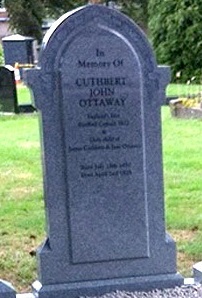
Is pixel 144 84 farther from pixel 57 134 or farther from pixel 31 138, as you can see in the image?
pixel 31 138

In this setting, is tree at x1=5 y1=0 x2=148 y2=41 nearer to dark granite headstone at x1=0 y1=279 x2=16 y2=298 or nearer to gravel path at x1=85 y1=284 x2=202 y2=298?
gravel path at x1=85 y1=284 x2=202 y2=298

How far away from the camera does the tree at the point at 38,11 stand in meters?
37.7

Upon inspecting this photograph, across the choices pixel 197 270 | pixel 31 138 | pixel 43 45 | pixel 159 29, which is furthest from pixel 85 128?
pixel 159 29

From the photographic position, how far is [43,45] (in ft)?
18.0

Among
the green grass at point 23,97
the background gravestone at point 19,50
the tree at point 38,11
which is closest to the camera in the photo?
the green grass at point 23,97

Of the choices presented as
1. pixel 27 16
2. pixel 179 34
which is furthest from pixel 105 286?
pixel 27 16

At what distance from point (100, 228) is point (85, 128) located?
2.06 ft

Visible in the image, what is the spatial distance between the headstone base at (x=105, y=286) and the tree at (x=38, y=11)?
3098 centimetres

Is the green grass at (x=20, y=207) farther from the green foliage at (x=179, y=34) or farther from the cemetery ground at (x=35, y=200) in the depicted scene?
the green foliage at (x=179, y=34)

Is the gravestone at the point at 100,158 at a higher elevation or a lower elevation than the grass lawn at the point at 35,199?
higher

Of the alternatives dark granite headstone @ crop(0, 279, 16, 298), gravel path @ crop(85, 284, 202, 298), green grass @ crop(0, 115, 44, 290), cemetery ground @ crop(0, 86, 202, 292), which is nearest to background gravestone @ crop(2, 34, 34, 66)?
cemetery ground @ crop(0, 86, 202, 292)

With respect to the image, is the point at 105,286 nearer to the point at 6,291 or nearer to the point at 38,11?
the point at 6,291

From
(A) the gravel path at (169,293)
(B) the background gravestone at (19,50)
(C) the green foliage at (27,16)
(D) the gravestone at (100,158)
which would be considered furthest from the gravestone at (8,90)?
(C) the green foliage at (27,16)

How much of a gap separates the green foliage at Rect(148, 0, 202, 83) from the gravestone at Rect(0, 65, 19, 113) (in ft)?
20.1
